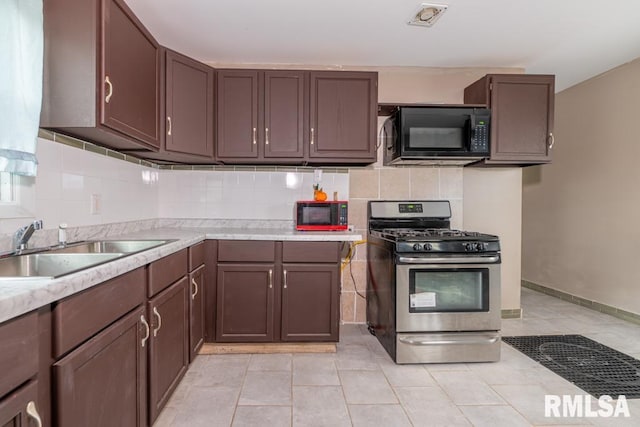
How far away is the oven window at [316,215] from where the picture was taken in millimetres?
2625

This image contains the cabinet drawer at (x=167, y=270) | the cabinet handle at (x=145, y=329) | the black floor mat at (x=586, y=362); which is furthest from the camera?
the black floor mat at (x=586, y=362)

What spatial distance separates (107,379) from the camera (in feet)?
3.83

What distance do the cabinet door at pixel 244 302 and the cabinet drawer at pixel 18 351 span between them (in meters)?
1.55

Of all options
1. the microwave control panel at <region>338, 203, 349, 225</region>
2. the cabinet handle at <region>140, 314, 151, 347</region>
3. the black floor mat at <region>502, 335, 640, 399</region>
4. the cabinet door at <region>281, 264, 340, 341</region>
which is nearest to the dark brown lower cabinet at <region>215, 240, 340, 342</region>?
the cabinet door at <region>281, 264, 340, 341</region>

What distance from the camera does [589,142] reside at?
11.4 feet

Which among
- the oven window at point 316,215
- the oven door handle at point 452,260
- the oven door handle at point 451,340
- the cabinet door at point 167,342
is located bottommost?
the oven door handle at point 451,340

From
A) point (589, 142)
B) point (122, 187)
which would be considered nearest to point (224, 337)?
point (122, 187)

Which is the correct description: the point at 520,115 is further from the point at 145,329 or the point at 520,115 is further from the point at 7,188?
the point at 7,188

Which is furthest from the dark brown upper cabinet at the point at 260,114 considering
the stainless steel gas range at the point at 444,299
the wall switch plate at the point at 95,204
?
the stainless steel gas range at the point at 444,299

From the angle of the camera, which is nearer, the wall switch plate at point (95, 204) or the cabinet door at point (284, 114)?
the wall switch plate at point (95, 204)

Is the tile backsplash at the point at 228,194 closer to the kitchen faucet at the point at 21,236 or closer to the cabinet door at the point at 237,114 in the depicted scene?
the cabinet door at the point at 237,114

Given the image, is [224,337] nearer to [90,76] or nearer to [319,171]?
[319,171]

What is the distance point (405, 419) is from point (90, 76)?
2176 millimetres

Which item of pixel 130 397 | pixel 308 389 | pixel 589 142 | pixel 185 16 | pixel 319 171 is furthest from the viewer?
pixel 589 142
